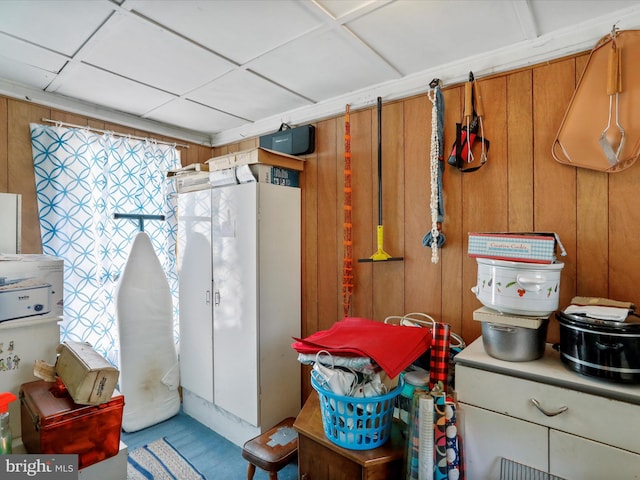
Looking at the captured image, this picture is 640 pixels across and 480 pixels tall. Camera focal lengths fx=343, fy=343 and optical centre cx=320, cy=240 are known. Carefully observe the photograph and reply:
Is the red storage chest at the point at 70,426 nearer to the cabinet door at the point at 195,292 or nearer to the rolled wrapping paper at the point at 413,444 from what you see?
the rolled wrapping paper at the point at 413,444

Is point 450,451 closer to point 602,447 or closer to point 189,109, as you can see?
point 602,447

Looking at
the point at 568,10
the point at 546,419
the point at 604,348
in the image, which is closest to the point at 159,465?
the point at 546,419

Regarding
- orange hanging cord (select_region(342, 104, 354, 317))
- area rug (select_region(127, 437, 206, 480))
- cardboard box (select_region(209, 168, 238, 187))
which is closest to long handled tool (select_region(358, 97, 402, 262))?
orange hanging cord (select_region(342, 104, 354, 317))

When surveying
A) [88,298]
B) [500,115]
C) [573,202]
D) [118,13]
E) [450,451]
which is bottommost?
[450,451]

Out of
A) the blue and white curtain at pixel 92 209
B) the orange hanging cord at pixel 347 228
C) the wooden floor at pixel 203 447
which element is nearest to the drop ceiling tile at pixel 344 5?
the orange hanging cord at pixel 347 228

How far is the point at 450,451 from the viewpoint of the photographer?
4.03 ft

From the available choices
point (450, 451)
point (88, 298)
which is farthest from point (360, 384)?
point (88, 298)

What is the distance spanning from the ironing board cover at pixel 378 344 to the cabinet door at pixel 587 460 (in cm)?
52

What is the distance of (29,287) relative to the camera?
135cm

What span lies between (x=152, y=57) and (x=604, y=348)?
2235mm

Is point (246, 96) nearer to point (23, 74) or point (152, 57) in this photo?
point (152, 57)

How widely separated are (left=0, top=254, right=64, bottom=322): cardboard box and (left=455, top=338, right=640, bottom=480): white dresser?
1660 mm

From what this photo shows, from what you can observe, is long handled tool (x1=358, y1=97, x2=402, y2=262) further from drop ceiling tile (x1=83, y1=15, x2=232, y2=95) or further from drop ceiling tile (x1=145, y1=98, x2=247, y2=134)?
drop ceiling tile (x1=145, y1=98, x2=247, y2=134)

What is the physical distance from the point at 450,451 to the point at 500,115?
4.98ft
